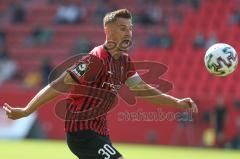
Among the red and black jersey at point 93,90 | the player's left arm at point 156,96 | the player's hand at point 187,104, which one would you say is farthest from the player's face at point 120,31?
the player's hand at point 187,104

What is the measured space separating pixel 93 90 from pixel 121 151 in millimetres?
10950

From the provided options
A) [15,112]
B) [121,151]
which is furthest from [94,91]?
[121,151]

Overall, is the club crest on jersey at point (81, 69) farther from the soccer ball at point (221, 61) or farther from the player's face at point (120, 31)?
the soccer ball at point (221, 61)

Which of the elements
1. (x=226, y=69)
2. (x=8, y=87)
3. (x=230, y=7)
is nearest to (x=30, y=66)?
(x=8, y=87)

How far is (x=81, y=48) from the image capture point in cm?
2691

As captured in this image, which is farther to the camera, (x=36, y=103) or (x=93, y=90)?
(x=93, y=90)

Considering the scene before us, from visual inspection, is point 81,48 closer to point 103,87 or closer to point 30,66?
point 30,66

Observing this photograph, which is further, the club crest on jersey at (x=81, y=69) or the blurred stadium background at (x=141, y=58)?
the blurred stadium background at (x=141, y=58)

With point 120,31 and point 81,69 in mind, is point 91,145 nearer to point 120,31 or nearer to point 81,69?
point 81,69

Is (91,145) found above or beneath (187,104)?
beneath

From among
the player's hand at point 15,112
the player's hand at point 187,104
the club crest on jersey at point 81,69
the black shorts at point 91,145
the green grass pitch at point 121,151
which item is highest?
the club crest on jersey at point 81,69

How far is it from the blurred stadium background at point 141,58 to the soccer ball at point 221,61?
762 centimetres

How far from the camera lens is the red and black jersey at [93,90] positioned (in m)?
7.60

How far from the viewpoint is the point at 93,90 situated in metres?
7.79
